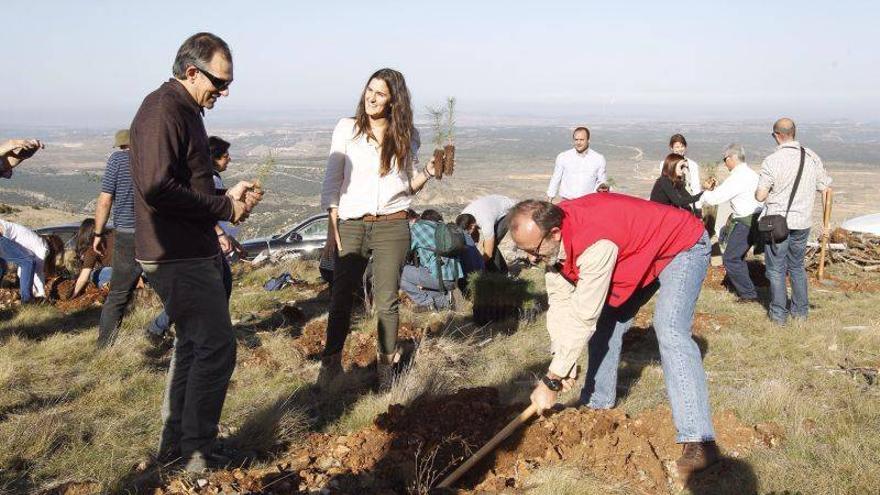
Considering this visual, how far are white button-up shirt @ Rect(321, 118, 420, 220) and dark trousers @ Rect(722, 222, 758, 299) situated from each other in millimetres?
4543

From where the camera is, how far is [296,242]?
12250 millimetres

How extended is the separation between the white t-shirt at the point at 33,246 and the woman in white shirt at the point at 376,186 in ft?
15.2

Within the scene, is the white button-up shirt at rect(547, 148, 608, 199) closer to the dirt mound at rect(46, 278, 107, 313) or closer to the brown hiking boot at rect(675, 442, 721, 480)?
the brown hiking boot at rect(675, 442, 721, 480)

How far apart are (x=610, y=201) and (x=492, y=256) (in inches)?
185

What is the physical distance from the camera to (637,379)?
4902 mm

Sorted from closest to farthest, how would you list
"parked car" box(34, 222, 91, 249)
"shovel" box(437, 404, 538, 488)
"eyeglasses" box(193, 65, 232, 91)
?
"eyeglasses" box(193, 65, 232, 91) < "shovel" box(437, 404, 538, 488) < "parked car" box(34, 222, 91, 249)

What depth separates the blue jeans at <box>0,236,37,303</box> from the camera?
22.9 feet

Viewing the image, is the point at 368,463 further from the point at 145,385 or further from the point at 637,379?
the point at 637,379

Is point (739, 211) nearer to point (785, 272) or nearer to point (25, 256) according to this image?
point (785, 272)

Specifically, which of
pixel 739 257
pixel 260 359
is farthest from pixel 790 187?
pixel 260 359

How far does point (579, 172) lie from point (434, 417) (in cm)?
504

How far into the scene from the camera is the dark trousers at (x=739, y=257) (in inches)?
282

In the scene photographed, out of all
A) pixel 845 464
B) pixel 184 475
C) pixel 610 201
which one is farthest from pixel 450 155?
pixel 845 464

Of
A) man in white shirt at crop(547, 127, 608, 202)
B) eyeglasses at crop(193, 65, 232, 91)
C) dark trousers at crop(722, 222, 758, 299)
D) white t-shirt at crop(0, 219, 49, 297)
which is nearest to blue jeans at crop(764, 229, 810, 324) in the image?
dark trousers at crop(722, 222, 758, 299)
